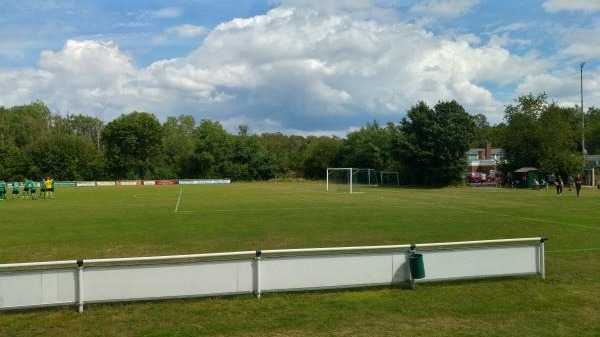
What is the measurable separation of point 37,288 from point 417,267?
6.47 m

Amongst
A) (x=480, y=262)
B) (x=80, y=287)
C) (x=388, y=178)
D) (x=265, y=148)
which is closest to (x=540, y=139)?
(x=388, y=178)

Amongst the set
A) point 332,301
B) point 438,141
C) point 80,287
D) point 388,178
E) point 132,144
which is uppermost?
point 132,144

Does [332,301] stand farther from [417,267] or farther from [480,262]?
[480,262]

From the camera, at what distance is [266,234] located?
18.1 meters

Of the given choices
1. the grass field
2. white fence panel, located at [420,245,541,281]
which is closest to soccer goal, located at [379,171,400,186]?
the grass field

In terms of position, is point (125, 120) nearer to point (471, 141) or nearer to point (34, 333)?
point (471, 141)

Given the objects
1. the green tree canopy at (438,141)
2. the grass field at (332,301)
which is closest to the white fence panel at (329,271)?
the grass field at (332,301)

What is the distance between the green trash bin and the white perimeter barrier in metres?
0.14

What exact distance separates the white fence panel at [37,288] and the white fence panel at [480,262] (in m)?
6.24

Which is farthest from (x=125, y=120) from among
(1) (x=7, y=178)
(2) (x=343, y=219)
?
(2) (x=343, y=219)

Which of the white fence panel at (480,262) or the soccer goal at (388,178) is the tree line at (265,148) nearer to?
the soccer goal at (388,178)

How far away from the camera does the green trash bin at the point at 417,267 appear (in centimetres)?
958

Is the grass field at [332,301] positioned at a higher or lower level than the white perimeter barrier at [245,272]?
lower

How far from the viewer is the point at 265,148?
105312 mm
